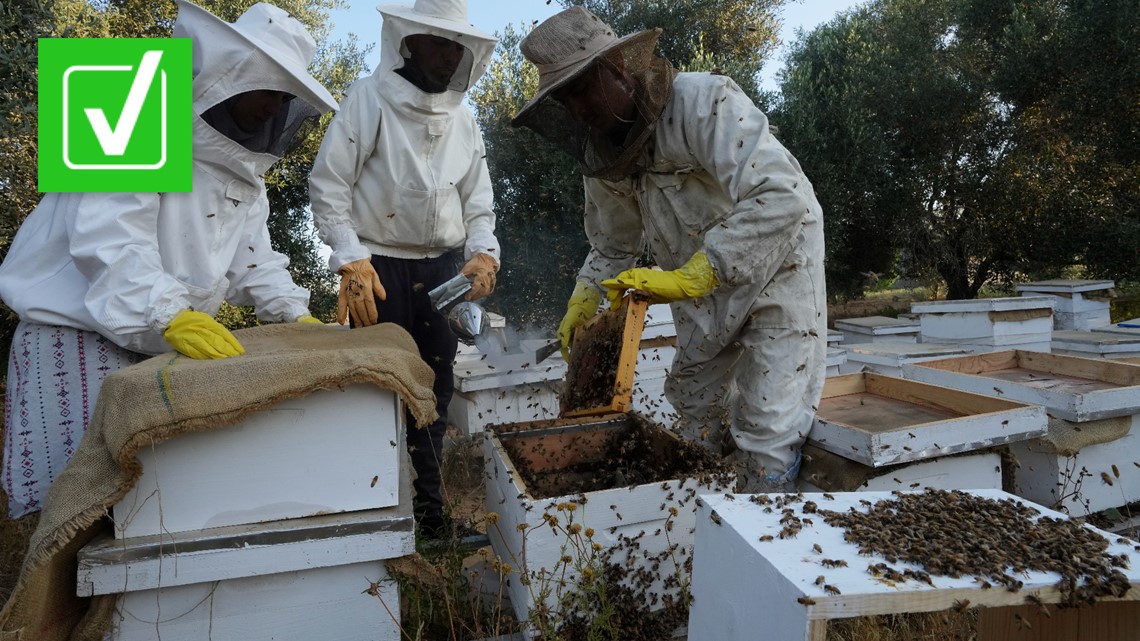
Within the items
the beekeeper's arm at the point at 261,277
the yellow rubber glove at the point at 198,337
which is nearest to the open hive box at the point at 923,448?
the yellow rubber glove at the point at 198,337

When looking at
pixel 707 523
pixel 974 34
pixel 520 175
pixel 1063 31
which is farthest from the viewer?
pixel 974 34

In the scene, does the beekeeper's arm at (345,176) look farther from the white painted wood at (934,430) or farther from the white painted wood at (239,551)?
the white painted wood at (934,430)

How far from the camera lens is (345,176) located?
3.22 metres

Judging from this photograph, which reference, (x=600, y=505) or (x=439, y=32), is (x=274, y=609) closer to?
(x=600, y=505)

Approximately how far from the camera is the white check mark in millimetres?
2318

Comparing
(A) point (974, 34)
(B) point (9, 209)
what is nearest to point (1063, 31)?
(A) point (974, 34)

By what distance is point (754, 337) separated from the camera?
2.73m

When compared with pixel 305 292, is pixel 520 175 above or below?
above

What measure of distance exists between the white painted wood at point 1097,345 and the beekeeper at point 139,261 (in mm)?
5673

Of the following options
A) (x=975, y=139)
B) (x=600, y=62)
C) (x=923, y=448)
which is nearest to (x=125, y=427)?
(x=600, y=62)

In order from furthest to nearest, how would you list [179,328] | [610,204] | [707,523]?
1. [610,204]
2. [179,328]
3. [707,523]

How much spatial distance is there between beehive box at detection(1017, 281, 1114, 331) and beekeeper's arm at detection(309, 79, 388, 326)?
275 inches

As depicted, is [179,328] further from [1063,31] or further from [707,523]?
[1063,31]

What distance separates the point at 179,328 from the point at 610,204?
1.88m
